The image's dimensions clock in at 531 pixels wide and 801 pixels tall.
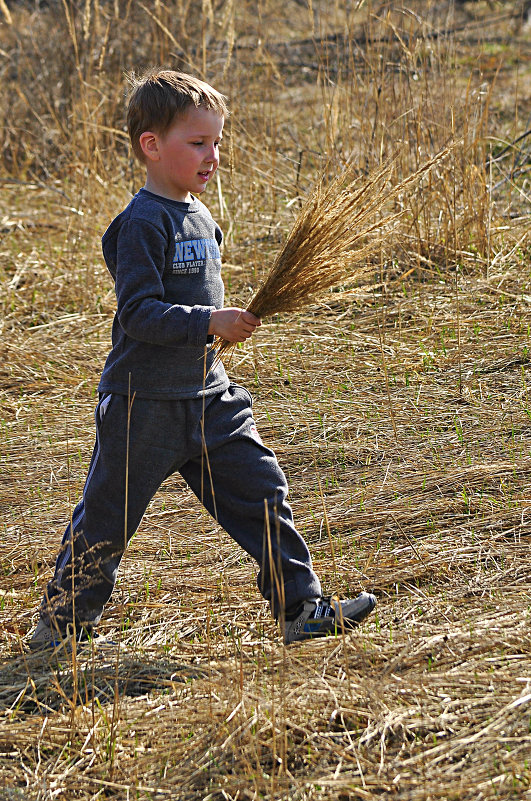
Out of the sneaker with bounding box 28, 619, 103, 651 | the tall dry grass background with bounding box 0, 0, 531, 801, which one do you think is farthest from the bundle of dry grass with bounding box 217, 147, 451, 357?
the sneaker with bounding box 28, 619, 103, 651

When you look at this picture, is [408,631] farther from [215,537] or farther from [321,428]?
[321,428]

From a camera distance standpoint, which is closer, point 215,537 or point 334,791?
point 334,791

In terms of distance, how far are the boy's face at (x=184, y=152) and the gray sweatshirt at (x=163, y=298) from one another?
5 cm

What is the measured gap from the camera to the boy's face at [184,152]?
2.38 metres

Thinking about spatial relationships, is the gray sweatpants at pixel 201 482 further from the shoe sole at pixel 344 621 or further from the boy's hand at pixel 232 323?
the boy's hand at pixel 232 323

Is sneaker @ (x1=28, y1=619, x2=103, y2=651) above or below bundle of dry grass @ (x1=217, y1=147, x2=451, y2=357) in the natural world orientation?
below

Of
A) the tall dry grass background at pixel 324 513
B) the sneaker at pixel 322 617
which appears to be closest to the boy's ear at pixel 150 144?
the tall dry grass background at pixel 324 513

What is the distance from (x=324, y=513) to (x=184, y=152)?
95cm

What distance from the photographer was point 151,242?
2.31 m

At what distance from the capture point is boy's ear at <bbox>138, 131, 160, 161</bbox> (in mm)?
2398

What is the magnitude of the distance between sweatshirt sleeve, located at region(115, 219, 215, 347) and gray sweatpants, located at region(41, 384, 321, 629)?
0.58 feet

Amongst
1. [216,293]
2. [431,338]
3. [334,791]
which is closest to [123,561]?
[216,293]

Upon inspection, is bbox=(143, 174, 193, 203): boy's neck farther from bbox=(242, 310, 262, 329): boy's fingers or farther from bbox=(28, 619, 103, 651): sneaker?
bbox=(28, 619, 103, 651): sneaker

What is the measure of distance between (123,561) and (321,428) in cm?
108
